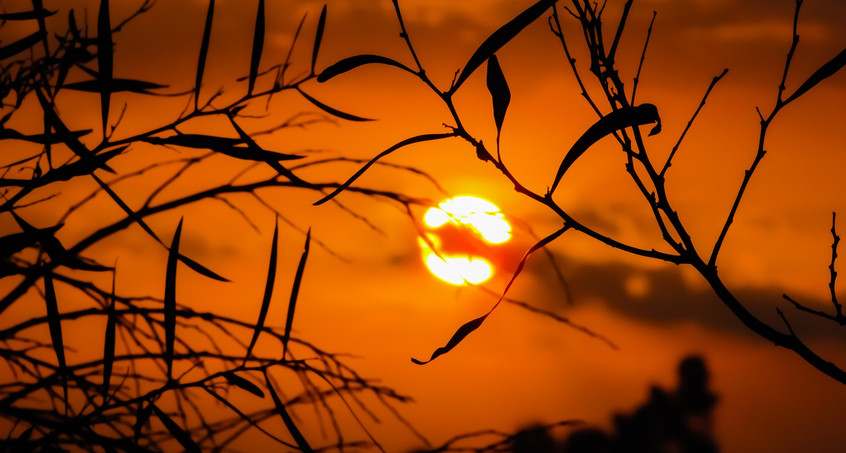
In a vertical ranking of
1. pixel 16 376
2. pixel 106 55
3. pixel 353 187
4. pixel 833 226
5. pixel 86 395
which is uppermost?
pixel 353 187

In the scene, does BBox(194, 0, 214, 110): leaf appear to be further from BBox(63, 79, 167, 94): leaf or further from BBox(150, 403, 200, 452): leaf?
BBox(150, 403, 200, 452): leaf

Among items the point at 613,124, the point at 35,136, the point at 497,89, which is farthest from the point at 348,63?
the point at 35,136

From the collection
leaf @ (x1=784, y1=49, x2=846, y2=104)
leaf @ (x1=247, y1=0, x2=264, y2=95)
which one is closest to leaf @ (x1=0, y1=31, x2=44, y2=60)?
leaf @ (x1=247, y1=0, x2=264, y2=95)

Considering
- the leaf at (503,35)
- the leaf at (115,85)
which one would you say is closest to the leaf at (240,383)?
the leaf at (115,85)

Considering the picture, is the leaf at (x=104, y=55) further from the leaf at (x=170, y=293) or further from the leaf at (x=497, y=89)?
the leaf at (x=497, y=89)

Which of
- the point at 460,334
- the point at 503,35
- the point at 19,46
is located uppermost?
the point at 19,46

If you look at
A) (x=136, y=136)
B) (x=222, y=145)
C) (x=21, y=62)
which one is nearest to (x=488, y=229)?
(x=222, y=145)

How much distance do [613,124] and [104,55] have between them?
2.43ft

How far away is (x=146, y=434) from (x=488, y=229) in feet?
2.47

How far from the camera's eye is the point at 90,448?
4.75 ft

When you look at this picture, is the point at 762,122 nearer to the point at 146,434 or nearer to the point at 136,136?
the point at 136,136

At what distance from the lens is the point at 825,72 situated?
31.3 inches

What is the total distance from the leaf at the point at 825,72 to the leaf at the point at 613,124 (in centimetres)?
17

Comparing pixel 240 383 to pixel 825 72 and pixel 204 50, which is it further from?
pixel 825 72
